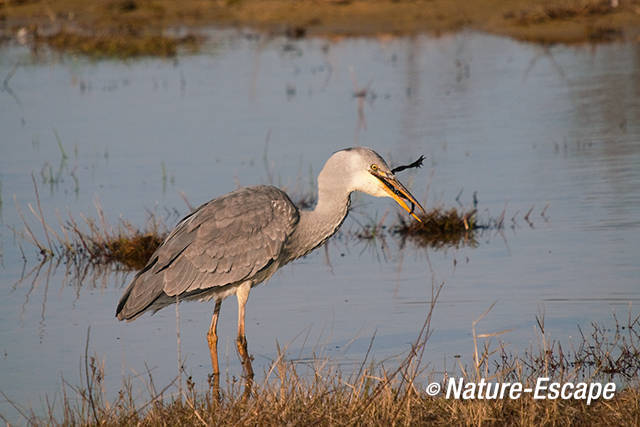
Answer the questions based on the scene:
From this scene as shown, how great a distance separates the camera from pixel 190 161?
13625mm

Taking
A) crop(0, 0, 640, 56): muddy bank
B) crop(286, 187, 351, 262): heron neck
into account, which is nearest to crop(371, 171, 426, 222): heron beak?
crop(286, 187, 351, 262): heron neck

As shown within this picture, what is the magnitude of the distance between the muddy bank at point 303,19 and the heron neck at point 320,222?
54.6 feet

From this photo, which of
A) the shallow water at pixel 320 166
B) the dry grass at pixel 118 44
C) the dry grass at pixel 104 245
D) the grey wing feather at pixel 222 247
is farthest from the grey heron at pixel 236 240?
the dry grass at pixel 118 44

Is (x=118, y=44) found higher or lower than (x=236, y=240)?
lower

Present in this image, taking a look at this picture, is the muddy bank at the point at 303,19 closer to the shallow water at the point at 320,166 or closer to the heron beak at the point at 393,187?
the shallow water at the point at 320,166

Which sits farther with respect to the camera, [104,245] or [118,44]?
[118,44]

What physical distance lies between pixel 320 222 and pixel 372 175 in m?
0.53

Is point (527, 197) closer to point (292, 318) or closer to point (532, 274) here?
point (532, 274)

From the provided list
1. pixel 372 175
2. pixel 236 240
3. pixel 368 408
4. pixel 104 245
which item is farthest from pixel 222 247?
pixel 104 245

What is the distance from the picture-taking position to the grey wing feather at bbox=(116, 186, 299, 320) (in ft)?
23.5

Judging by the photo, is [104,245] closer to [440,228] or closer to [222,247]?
[222,247]

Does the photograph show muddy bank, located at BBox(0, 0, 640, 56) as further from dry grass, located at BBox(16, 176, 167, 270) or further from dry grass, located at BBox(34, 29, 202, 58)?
dry grass, located at BBox(16, 176, 167, 270)

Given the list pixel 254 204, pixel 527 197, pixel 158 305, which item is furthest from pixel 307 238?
pixel 527 197

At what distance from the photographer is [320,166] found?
41.2ft
